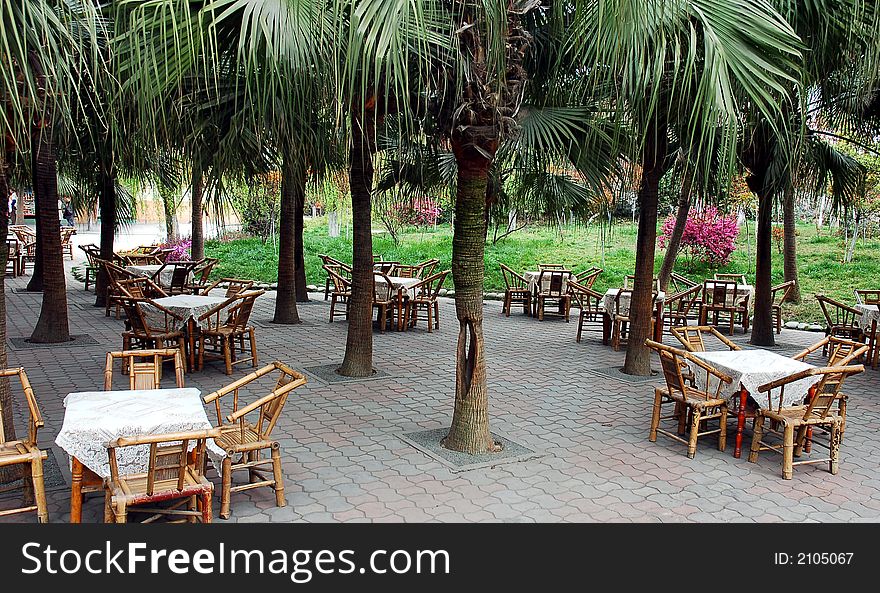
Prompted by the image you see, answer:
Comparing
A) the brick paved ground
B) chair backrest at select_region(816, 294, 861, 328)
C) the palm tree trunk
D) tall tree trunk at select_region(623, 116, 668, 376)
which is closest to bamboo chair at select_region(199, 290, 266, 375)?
the brick paved ground

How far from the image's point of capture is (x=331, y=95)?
5.04m

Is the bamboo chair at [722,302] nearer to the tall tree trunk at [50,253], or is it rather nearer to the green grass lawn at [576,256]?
the green grass lawn at [576,256]

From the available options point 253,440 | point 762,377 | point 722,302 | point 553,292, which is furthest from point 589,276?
point 253,440

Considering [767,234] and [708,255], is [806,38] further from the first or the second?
[708,255]

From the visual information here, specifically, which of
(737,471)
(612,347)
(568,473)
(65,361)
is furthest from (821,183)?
(65,361)

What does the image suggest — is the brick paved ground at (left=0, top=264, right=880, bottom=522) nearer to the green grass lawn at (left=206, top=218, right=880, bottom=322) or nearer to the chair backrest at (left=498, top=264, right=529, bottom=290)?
the chair backrest at (left=498, top=264, right=529, bottom=290)

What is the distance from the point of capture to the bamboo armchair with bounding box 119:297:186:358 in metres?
8.05

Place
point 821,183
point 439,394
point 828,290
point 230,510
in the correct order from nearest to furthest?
1. point 230,510
2. point 439,394
3. point 821,183
4. point 828,290

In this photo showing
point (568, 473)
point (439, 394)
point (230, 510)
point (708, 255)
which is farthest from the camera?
point (708, 255)

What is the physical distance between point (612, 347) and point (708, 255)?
903cm

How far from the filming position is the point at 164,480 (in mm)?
3975

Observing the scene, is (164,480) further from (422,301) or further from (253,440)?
(422,301)

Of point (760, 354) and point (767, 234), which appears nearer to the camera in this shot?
point (760, 354)

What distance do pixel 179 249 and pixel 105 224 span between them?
5969 millimetres
